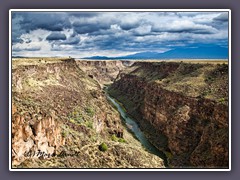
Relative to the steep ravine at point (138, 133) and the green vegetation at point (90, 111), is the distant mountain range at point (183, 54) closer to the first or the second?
the steep ravine at point (138, 133)

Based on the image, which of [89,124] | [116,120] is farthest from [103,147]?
[116,120]

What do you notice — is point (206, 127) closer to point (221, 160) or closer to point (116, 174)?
point (221, 160)

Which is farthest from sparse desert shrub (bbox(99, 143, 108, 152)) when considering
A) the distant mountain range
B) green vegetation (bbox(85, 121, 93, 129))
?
green vegetation (bbox(85, 121, 93, 129))

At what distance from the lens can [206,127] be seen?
22422 mm

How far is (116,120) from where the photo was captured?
31031 mm

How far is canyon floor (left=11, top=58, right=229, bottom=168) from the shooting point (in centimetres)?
1312

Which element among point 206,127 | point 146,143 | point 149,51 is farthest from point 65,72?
point 149,51

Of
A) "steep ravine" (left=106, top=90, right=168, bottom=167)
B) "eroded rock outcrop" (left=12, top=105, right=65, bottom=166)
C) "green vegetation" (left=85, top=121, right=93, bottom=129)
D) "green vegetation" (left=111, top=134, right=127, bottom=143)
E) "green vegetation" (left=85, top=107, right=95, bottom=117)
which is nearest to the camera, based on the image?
"eroded rock outcrop" (left=12, top=105, right=65, bottom=166)

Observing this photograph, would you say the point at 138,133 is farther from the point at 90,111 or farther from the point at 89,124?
the point at 89,124

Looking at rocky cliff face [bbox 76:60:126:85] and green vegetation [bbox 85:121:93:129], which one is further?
rocky cliff face [bbox 76:60:126:85]

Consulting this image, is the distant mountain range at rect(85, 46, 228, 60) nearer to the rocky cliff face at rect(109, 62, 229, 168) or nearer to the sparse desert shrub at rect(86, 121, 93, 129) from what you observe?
the rocky cliff face at rect(109, 62, 229, 168)

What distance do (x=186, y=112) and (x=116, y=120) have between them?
7.43m

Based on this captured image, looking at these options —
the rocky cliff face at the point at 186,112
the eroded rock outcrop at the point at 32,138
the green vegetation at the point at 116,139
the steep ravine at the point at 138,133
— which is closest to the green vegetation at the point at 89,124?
the green vegetation at the point at 116,139
